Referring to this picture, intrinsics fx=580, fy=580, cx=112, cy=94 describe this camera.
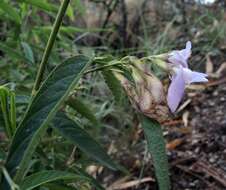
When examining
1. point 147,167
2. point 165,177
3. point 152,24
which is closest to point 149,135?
point 165,177

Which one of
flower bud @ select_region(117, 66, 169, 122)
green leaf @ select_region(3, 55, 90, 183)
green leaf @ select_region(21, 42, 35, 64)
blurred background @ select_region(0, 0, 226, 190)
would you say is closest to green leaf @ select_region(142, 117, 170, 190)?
flower bud @ select_region(117, 66, 169, 122)

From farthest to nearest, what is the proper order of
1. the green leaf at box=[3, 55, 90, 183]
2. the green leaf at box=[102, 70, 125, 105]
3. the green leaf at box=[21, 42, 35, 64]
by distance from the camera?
the green leaf at box=[21, 42, 35, 64] < the green leaf at box=[102, 70, 125, 105] < the green leaf at box=[3, 55, 90, 183]

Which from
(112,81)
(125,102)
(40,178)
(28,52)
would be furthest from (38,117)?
(125,102)

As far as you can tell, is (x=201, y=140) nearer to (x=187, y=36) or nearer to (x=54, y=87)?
(x=187, y=36)

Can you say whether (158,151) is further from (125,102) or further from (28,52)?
(125,102)

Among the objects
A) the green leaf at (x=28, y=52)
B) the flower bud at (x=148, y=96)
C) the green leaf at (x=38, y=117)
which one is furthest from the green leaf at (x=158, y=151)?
the green leaf at (x=28, y=52)

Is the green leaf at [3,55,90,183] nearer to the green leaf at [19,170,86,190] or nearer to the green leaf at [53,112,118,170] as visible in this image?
the green leaf at [19,170,86,190]

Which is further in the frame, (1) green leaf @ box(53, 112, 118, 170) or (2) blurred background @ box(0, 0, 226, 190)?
(2) blurred background @ box(0, 0, 226, 190)

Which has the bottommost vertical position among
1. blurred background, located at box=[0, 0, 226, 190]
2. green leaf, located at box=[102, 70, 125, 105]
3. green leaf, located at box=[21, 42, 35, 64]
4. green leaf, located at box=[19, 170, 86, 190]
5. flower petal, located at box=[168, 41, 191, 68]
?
blurred background, located at box=[0, 0, 226, 190]
